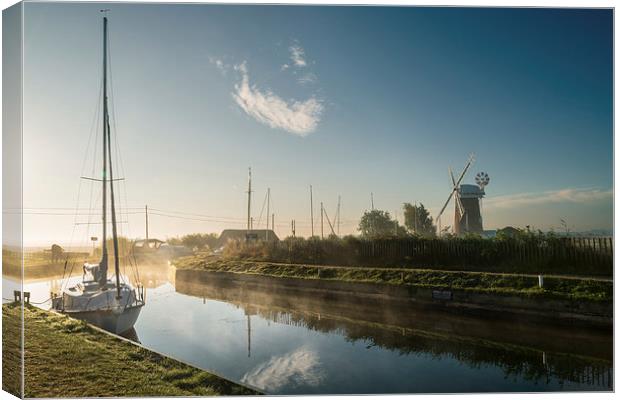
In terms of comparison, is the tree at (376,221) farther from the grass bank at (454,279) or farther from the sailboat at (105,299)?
the sailboat at (105,299)

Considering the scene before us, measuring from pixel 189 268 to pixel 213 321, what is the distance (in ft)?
42.7

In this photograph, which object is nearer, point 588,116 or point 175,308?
point 588,116

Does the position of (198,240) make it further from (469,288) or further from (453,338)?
(453,338)

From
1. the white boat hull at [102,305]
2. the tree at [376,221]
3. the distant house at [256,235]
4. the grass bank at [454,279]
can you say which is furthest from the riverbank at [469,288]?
the tree at [376,221]

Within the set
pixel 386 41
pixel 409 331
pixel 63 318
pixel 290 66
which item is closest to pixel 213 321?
pixel 63 318

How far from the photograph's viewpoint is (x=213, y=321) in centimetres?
1235

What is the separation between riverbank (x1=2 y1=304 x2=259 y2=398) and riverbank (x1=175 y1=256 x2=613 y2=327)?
8.06 m

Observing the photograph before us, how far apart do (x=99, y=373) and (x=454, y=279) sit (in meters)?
10.9

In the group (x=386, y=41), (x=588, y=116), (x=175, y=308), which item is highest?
(x=386, y=41)

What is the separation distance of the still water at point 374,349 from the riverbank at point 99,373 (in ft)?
2.60

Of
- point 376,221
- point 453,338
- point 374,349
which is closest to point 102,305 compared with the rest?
point 374,349

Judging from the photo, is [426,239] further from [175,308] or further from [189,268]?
[189,268]

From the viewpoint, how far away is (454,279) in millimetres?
13750

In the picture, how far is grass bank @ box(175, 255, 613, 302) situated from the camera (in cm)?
1033
